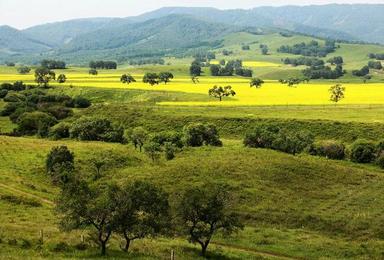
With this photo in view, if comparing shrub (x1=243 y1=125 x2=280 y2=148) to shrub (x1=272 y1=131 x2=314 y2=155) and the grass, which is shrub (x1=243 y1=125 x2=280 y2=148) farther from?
the grass

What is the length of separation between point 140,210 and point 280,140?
59047 mm

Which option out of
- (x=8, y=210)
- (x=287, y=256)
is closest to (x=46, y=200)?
(x=8, y=210)

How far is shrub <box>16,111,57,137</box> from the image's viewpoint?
128 metres

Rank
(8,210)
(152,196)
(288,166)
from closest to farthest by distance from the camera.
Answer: (152,196)
(8,210)
(288,166)

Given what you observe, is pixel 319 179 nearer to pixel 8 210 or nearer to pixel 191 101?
pixel 8 210

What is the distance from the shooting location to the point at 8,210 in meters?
58.7

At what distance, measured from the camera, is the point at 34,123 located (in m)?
131

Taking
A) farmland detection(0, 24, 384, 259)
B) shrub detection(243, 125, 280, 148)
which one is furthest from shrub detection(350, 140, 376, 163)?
shrub detection(243, 125, 280, 148)

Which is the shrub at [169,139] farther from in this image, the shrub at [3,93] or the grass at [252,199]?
the shrub at [3,93]

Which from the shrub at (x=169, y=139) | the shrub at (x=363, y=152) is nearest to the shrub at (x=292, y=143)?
the shrub at (x=363, y=152)

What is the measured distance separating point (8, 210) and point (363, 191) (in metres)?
50.0

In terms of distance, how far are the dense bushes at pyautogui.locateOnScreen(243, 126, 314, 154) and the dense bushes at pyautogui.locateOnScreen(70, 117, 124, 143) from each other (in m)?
29.8

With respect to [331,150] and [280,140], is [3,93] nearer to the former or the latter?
[280,140]

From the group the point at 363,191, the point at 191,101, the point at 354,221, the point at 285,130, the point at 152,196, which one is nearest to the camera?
the point at 152,196
